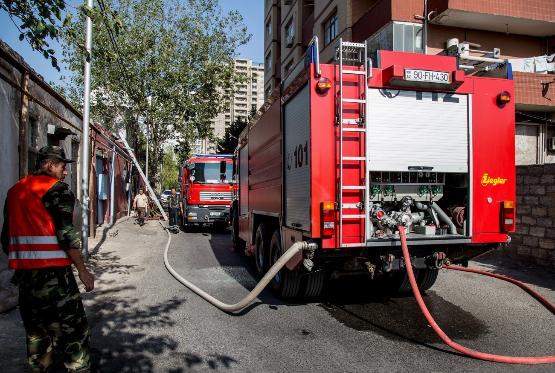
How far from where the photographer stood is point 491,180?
18.0ft

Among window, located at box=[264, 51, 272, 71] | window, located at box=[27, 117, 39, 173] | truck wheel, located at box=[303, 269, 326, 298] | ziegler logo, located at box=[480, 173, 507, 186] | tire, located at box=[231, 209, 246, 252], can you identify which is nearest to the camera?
ziegler logo, located at box=[480, 173, 507, 186]

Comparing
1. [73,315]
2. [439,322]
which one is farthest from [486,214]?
[73,315]

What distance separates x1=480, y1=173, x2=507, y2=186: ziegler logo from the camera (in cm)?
547

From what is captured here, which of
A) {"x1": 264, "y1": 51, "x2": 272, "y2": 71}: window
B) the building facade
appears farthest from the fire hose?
{"x1": 264, "y1": 51, "x2": 272, "y2": 71}: window

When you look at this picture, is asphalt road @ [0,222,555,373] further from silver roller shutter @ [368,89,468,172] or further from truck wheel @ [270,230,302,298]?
silver roller shutter @ [368,89,468,172]

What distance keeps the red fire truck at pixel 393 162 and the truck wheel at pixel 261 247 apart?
1.44 m

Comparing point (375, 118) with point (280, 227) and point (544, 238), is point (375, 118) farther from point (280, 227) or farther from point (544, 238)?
point (544, 238)

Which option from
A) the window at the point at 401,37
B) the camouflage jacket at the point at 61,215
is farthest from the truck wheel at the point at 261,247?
the window at the point at 401,37

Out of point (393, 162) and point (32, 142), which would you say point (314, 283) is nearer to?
point (393, 162)

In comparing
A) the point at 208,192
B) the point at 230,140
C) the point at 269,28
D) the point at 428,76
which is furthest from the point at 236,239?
the point at 230,140

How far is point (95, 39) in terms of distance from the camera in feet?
78.5

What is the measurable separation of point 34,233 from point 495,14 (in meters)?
19.3

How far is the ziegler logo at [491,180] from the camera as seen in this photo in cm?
547

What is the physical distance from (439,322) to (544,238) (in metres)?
4.41
